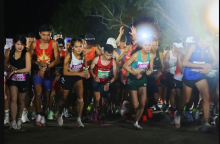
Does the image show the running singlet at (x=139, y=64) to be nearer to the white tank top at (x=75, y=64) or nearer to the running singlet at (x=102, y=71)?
the running singlet at (x=102, y=71)

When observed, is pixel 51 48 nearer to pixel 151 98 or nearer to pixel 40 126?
pixel 40 126

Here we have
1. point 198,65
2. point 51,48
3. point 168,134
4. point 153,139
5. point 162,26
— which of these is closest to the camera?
point 153,139

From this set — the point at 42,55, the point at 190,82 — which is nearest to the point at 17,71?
the point at 42,55

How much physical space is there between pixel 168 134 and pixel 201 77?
56.7 inches

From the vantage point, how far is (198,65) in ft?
25.1

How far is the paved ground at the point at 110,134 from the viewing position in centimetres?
635

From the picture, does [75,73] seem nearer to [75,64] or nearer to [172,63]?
[75,64]

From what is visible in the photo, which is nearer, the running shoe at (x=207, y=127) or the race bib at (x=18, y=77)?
the running shoe at (x=207, y=127)

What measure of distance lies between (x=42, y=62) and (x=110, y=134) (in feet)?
7.36

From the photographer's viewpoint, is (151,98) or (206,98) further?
(151,98)

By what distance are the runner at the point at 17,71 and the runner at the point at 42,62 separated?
15.5 inches

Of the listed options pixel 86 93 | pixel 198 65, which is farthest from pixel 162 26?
pixel 198 65

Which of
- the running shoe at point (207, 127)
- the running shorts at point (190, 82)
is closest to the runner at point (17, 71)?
the running shorts at point (190, 82)

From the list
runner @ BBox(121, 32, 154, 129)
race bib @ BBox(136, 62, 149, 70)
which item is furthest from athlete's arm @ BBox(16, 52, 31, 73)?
race bib @ BBox(136, 62, 149, 70)
